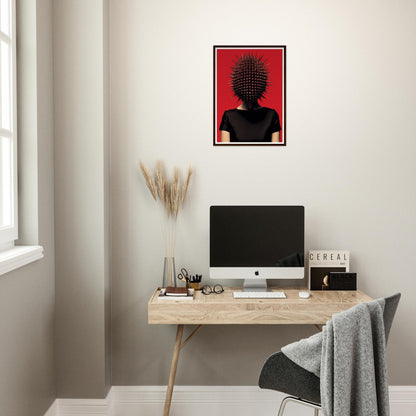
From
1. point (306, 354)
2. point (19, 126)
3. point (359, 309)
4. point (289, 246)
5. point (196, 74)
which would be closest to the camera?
point (359, 309)

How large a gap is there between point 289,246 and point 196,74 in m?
1.13

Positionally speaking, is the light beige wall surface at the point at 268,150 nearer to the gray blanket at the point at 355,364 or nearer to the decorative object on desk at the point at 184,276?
the decorative object on desk at the point at 184,276

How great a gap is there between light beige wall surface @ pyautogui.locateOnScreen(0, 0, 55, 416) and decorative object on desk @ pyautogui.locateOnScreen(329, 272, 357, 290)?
1.53m

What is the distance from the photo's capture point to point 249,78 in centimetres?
272

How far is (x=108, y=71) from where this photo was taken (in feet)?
8.82

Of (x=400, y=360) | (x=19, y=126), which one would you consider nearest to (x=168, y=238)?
(x=19, y=126)

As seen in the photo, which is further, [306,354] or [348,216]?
[348,216]

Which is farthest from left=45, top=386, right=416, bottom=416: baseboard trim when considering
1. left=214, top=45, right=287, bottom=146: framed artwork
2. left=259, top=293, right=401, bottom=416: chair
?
left=214, top=45, right=287, bottom=146: framed artwork

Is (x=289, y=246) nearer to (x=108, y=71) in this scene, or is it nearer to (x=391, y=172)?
(x=391, y=172)

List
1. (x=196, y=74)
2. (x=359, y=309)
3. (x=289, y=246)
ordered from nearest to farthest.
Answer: (x=359, y=309)
(x=289, y=246)
(x=196, y=74)

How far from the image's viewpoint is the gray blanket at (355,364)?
170 cm

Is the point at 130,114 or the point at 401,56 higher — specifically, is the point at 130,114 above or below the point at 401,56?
below

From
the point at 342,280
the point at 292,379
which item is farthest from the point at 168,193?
the point at 292,379

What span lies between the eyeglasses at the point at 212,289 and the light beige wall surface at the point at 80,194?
1.83ft
